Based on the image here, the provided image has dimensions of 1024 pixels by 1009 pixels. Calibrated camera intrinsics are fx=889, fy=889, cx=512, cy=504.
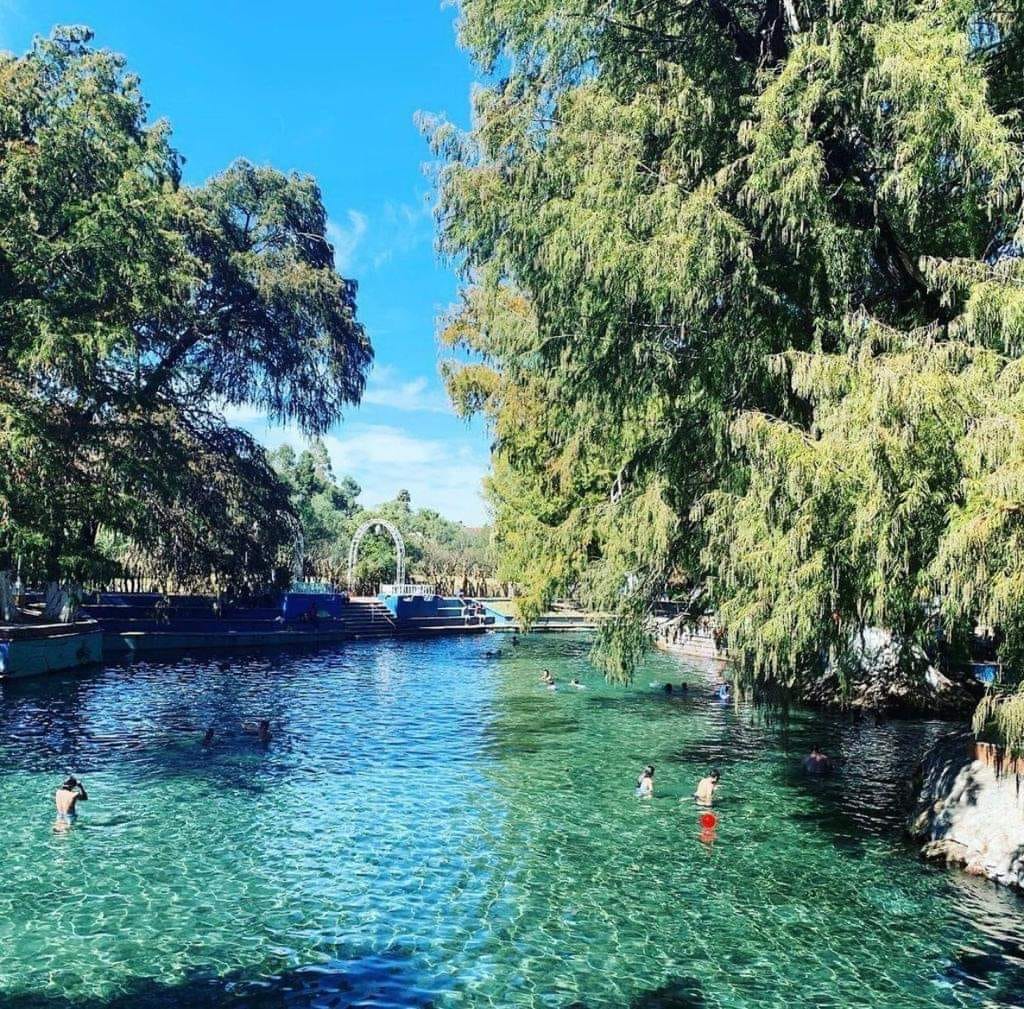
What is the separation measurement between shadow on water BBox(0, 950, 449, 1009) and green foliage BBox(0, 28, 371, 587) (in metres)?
16.9

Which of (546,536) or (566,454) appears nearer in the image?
(566,454)

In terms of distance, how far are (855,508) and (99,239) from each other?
22.0 metres

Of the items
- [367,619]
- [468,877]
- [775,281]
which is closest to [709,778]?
[468,877]

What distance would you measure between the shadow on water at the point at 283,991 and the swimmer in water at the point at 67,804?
547cm

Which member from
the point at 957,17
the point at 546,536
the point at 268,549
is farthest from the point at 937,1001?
the point at 268,549

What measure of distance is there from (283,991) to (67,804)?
677 cm

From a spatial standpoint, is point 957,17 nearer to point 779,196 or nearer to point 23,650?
point 779,196

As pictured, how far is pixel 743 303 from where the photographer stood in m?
11.8

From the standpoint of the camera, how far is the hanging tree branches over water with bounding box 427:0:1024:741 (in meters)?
9.23

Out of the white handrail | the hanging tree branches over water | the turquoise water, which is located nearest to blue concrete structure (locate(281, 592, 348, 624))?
the white handrail

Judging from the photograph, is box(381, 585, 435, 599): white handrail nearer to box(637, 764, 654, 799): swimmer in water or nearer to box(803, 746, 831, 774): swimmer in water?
box(803, 746, 831, 774): swimmer in water

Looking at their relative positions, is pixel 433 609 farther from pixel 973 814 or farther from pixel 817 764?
pixel 973 814

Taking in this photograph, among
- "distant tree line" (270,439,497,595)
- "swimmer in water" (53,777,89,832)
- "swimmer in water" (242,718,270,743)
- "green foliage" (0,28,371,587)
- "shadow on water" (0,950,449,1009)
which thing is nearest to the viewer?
"shadow on water" (0,950,449,1009)

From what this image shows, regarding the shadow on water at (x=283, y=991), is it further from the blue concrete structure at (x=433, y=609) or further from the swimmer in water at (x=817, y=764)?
the blue concrete structure at (x=433, y=609)
